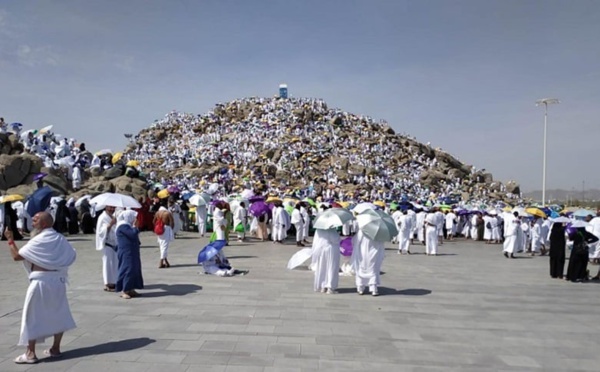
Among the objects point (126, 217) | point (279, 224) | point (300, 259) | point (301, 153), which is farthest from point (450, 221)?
point (301, 153)

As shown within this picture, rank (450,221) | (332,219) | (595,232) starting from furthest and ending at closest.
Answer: (450,221) → (595,232) → (332,219)

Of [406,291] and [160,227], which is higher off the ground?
[160,227]

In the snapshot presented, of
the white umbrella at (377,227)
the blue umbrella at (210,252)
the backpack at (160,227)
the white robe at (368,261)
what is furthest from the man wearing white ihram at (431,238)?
the backpack at (160,227)

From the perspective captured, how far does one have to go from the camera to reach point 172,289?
346 inches

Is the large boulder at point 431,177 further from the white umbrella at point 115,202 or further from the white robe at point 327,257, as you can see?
the white umbrella at point 115,202

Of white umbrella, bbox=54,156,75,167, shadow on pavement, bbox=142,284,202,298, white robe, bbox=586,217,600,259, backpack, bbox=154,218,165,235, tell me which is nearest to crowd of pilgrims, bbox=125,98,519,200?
white umbrella, bbox=54,156,75,167

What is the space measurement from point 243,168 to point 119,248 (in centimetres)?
3795

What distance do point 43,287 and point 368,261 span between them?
5.66 m

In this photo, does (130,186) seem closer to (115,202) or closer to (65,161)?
(65,161)

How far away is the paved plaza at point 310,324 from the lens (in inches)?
204

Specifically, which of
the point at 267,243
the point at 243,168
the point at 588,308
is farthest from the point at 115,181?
the point at 243,168

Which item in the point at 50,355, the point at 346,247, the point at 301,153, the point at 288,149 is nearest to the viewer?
the point at 50,355

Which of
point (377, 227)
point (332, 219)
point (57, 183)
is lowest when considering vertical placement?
point (377, 227)

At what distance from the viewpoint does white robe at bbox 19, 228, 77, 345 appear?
16.0ft
